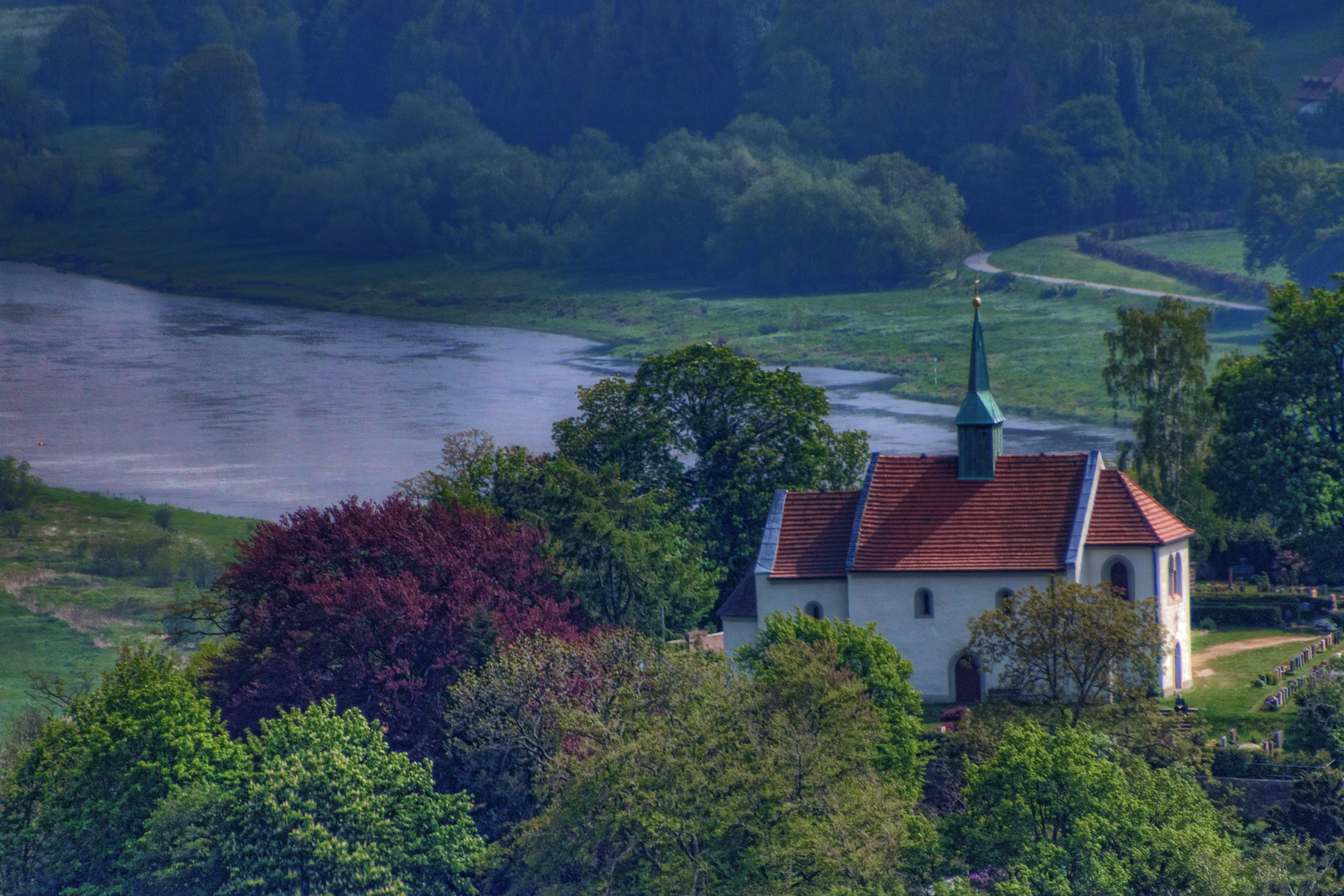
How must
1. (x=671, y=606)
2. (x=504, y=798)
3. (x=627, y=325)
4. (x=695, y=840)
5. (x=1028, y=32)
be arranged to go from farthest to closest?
(x=1028, y=32)
(x=627, y=325)
(x=671, y=606)
(x=504, y=798)
(x=695, y=840)

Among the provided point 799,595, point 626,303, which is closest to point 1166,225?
point 626,303

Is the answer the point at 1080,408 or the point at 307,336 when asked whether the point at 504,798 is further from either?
the point at 307,336

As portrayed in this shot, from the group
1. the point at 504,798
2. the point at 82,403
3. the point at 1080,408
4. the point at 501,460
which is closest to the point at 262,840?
the point at 504,798

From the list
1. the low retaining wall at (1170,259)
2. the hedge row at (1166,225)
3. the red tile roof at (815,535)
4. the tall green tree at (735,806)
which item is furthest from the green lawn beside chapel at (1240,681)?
the hedge row at (1166,225)

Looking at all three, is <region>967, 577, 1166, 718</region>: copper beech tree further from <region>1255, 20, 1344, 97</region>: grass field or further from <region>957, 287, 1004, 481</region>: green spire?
<region>1255, 20, 1344, 97</region>: grass field

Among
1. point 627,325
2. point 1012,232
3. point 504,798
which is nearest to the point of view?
point 504,798

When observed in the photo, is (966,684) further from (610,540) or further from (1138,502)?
(610,540)

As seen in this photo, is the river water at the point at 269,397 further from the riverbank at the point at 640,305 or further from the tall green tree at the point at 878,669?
the tall green tree at the point at 878,669

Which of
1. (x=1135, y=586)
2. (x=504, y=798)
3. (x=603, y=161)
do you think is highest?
(x=603, y=161)
